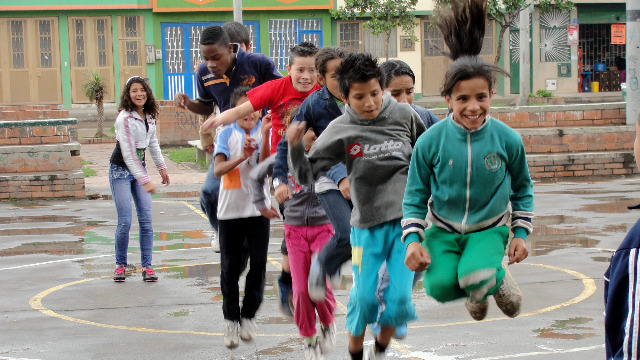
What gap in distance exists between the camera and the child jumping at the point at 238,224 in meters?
6.21

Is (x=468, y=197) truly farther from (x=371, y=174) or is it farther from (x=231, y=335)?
(x=231, y=335)

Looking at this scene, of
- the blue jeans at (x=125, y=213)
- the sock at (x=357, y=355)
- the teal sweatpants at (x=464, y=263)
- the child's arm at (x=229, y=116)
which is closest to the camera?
the teal sweatpants at (x=464, y=263)

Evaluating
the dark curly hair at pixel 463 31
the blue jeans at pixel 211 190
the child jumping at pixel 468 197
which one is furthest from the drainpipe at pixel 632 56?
the child jumping at pixel 468 197

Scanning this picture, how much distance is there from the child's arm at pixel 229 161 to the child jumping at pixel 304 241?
12 cm

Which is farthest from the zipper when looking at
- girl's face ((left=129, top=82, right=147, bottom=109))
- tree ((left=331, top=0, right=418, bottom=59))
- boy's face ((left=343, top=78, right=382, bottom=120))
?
tree ((left=331, top=0, right=418, bottom=59))

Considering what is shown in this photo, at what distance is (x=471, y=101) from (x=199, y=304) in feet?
13.2

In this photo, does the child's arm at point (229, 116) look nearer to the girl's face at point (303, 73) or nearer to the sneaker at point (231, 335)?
the girl's face at point (303, 73)

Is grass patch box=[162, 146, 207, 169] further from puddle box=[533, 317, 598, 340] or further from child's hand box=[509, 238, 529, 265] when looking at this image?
child's hand box=[509, 238, 529, 265]

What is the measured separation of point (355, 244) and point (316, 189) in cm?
55

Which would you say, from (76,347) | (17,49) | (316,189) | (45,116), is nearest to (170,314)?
(76,347)

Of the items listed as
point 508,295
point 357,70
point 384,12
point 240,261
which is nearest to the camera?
point 508,295

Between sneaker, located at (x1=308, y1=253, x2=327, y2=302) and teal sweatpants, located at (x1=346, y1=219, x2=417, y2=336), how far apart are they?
39 cm

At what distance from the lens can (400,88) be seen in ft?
19.5

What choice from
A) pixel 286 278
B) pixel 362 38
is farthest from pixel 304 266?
pixel 362 38
